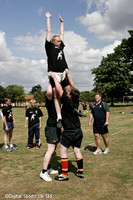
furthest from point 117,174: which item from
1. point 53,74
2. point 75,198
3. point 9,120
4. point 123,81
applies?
point 123,81

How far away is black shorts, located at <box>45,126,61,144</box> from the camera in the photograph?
4871 mm

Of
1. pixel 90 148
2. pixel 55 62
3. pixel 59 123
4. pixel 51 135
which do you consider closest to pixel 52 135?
pixel 51 135

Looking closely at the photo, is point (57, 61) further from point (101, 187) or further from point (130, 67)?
point (130, 67)

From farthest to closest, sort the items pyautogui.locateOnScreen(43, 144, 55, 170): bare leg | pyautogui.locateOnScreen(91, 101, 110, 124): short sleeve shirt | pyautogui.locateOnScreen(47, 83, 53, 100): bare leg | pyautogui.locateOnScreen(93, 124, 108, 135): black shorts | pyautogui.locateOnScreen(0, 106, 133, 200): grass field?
pyautogui.locateOnScreen(91, 101, 110, 124): short sleeve shirt < pyautogui.locateOnScreen(93, 124, 108, 135): black shorts < pyautogui.locateOnScreen(47, 83, 53, 100): bare leg < pyautogui.locateOnScreen(43, 144, 55, 170): bare leg < pyautogui.locateOnScreen(0, 106, 133, 200): grass field

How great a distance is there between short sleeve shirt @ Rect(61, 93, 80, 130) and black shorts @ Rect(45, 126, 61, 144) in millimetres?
427

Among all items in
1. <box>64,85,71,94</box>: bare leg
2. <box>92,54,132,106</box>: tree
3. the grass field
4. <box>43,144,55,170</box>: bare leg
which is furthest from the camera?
<box>92,54,132,106</box>: tree

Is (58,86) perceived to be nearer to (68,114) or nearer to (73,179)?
(68,114)

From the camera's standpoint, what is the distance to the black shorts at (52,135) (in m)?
4.87

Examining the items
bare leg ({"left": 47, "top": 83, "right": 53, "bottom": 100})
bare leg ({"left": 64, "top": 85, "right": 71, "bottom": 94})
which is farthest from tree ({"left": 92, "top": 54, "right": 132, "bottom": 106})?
bare leg ({"left": 47, "top": 83, "right": 53, "bottom": 100})

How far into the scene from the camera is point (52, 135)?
16.2 feet

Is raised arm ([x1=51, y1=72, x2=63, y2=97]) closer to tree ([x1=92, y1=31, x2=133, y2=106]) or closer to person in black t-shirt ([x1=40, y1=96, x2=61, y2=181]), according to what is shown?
person in black t-shirt ([x1=40, y1=96, x2=61, y2=181])

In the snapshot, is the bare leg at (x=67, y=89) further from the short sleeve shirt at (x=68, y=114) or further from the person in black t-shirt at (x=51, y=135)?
the person in black t-shirt at (x=51, y=135)

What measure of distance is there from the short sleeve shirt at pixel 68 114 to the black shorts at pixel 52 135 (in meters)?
0.43

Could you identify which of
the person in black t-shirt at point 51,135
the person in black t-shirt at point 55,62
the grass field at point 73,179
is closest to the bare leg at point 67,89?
the person in black t-shirt at point 55,62
